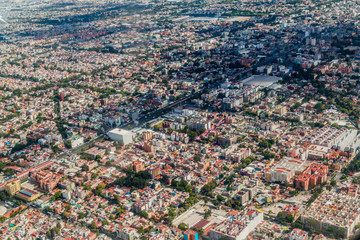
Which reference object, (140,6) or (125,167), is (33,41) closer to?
(140,6)

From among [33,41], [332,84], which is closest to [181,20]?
[33,41]

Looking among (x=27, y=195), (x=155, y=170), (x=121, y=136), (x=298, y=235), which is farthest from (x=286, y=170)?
(x=27, y=195)

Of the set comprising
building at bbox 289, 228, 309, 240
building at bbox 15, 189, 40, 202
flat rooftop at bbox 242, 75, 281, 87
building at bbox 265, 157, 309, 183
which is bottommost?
flat rooftop at bbox 242, 75, 281, 87

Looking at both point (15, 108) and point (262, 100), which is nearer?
point (262, 100)

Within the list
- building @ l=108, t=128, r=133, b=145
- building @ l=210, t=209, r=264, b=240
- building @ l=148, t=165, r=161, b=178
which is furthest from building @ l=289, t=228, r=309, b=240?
building @ l=108, t=128, r=133, b=145

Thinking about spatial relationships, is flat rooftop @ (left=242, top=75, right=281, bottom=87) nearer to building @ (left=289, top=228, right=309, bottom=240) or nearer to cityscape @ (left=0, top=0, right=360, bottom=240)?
cityscape @ (left=0, top=0, right=360, bottom=240)

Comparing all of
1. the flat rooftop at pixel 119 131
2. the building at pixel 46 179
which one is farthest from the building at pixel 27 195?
the flat rooftop at pixel 119 131
